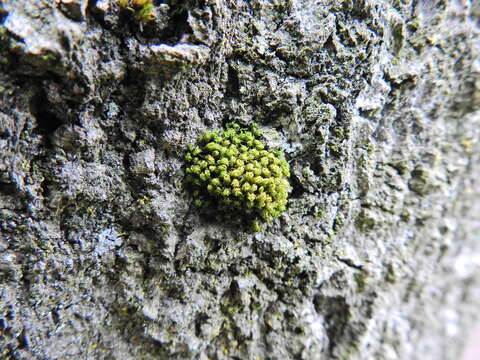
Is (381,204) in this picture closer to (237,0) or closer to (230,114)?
(230,114)

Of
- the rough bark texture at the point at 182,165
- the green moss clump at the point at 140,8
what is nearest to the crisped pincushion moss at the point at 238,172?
the rough bark texture at the point at 182,165

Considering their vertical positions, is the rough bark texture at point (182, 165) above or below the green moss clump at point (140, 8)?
below

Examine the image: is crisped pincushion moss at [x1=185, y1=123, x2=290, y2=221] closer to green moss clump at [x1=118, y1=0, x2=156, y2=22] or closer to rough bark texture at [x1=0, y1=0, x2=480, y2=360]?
rough bark texture at [x1=0, y1=0, x2=480, y2=360]

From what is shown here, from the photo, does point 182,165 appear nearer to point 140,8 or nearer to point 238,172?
point 238,172

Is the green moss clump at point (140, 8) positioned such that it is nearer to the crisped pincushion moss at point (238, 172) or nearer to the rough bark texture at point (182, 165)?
the rough bark texture at point (182, 165)

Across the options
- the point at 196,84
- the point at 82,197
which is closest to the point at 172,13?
the point at 196,84

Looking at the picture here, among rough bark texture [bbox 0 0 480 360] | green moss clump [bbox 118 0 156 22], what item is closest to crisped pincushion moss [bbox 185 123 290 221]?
rough bark texture [bbox 0 0 480 360]
